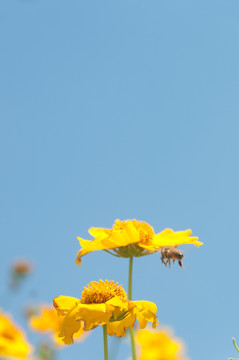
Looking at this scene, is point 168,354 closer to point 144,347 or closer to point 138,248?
point 144,347

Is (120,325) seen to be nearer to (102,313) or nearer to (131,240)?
(102,313)

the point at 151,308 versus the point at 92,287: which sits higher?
the point at 92,287

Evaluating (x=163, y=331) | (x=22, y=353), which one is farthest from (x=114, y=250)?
(x=163, y=331)

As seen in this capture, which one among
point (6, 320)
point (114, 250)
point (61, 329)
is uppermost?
point (114, 250)

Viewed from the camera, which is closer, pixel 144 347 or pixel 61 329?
pixel 61 329

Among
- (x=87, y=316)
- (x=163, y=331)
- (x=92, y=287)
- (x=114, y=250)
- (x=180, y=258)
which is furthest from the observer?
(x=163, y=331)

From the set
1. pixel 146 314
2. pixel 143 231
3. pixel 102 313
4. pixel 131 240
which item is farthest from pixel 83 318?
pixel 143 231

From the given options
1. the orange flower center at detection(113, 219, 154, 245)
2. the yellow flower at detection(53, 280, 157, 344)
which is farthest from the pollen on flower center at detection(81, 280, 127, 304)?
the orange flower center at detection(113, 219, 154, 245)

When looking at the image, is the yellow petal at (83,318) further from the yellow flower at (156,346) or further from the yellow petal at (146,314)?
the yellow flower at (156,346)
